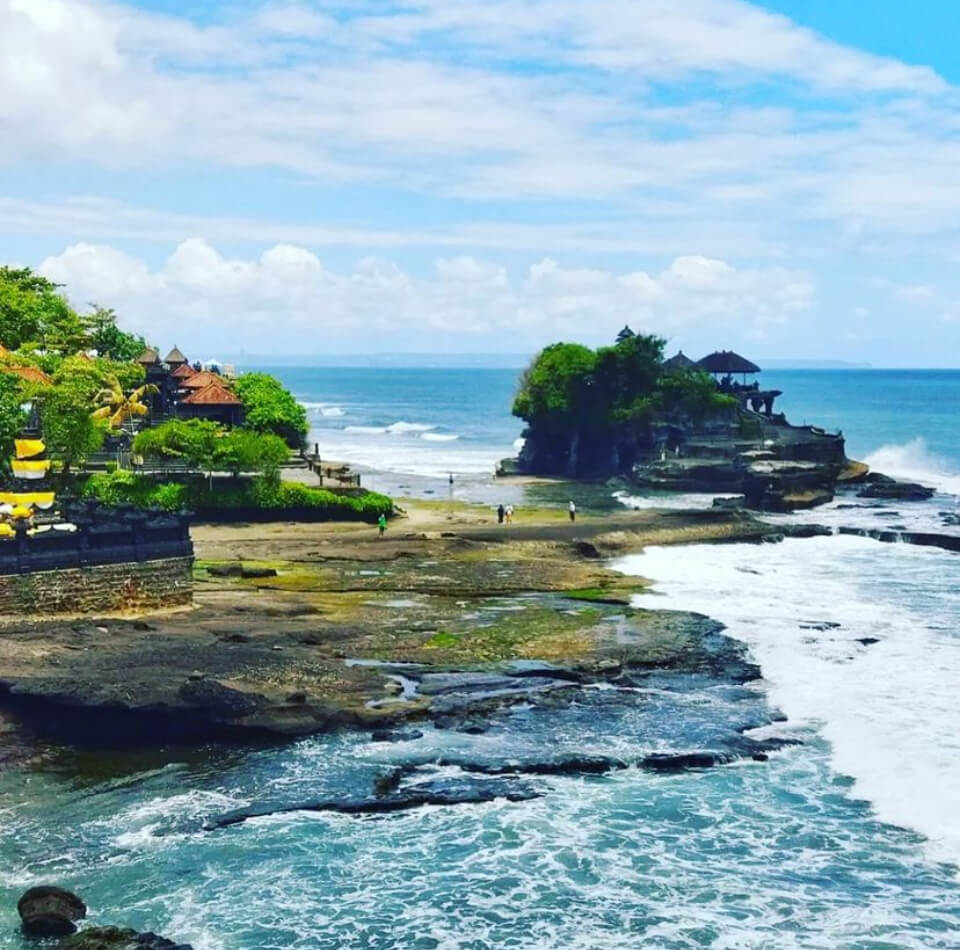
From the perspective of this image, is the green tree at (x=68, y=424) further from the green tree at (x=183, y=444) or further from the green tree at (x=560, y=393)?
the green tree at (x=560, y=393)

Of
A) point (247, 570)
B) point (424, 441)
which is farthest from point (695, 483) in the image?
point (424, 441)

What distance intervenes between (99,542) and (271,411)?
40395 mm

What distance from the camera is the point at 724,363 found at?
110m

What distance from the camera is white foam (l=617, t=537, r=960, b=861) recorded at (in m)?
30.5

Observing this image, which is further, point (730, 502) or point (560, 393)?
point (560, 393)

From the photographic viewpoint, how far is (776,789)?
29.7m

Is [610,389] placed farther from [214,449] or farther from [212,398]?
Result: [214,449]

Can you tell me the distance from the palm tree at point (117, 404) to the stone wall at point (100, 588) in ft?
120

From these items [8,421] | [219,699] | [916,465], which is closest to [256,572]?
[8,421]

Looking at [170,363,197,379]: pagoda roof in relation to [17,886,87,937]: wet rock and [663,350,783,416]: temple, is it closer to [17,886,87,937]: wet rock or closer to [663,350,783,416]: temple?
[663,350,783,416]: temple

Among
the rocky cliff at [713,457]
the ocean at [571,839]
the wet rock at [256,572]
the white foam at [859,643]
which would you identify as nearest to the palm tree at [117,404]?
the wet rock at [256,572]

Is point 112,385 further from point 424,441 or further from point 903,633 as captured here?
point 424,441

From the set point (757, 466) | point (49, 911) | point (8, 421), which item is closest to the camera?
point (49, 911)

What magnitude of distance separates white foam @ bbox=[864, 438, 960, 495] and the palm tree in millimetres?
55925
